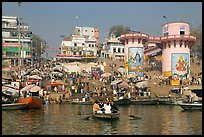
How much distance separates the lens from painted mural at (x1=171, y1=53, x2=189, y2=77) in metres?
44.2

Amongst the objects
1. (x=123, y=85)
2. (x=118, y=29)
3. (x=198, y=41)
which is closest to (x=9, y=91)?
(x=123, y=85)

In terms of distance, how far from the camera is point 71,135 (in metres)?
14.0

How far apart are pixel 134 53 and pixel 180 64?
6.76 m

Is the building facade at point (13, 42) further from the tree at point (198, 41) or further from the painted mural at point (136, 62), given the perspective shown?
the tree at point (198, 41)

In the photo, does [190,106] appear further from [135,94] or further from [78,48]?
[78,48]

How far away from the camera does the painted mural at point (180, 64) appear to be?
145 ft

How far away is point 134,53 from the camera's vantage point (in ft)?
148

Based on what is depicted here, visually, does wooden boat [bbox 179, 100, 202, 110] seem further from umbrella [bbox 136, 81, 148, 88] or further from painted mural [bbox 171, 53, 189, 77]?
painted mural [bbox 171, 53, 189, 77]

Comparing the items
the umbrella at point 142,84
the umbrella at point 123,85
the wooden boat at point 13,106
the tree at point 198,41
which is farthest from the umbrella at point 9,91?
the tree at point 198,41

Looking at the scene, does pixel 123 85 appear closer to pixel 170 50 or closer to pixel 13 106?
pixel 13 106

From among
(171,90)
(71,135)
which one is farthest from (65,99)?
(71,135)

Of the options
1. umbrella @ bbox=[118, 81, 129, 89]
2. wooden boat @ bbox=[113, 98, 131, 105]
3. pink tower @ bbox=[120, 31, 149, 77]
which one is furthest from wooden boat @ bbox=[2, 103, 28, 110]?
pink tower @ bbox=[120, 31, 149, 77]

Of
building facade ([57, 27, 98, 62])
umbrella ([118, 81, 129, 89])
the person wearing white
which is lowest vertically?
the person wearing white

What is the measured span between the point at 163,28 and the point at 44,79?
2061 centimetres
